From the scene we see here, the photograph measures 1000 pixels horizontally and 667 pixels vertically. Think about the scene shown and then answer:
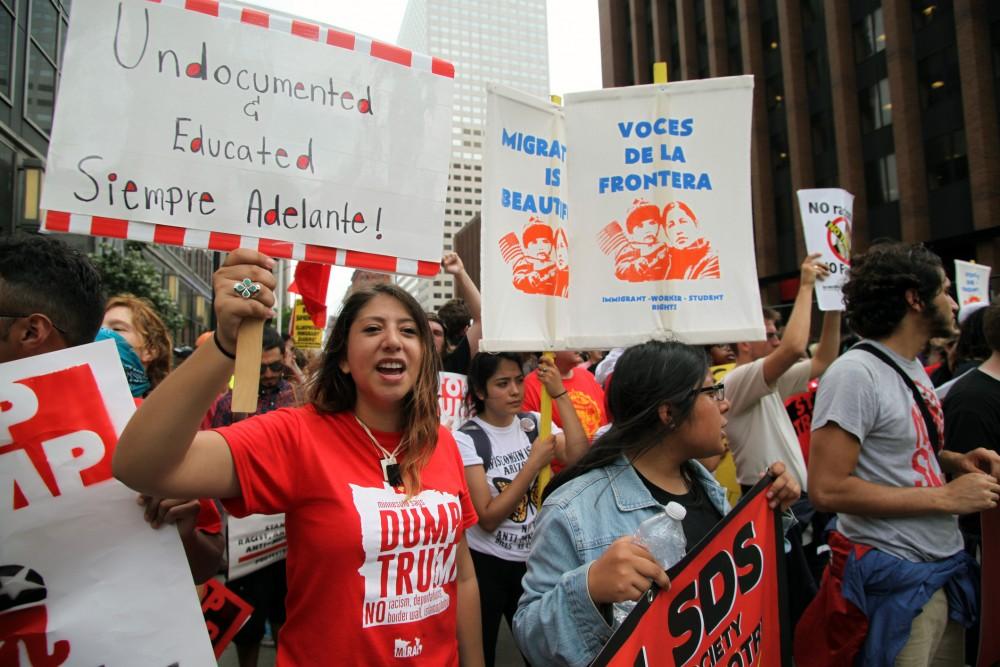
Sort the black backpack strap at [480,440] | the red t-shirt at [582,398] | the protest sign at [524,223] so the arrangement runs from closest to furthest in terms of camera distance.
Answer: the protest sign at [524,223] < the black backpack strap at [480,440] < the red t-shirt at [582,398]

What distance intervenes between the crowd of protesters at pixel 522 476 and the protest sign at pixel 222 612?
0.60 m

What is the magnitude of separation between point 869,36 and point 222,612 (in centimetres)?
3211

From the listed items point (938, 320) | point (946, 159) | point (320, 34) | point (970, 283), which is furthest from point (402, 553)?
point (946, 159)

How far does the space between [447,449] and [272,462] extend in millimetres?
657

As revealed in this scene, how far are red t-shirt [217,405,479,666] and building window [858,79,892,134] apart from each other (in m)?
29.9

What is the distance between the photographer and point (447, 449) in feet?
7.63

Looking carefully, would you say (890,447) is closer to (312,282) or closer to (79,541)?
(312,282)

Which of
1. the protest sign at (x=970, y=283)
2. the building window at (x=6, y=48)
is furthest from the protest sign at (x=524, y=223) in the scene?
the building window at (x=6, y=48)

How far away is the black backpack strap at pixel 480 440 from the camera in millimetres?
3482

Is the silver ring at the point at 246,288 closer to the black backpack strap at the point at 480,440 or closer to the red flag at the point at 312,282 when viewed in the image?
the red flag at the point at 312,282

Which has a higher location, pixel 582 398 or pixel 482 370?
pixel 482 370

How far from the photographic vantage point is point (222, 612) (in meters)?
2.72

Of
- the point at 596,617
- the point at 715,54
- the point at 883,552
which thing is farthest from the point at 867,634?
the point at 715,54

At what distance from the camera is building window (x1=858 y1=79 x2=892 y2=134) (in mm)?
26188
